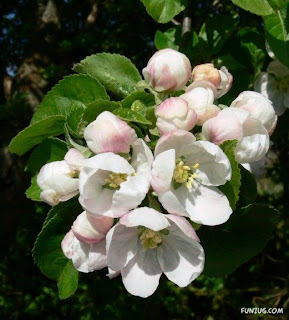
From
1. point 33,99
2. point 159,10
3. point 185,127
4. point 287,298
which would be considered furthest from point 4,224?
point 185,127

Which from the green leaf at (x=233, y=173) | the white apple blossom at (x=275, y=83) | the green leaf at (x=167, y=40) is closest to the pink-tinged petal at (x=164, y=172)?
the green leaf at (x=233, y=173)

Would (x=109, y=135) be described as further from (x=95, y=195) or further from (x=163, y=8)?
(x=163, y=8)

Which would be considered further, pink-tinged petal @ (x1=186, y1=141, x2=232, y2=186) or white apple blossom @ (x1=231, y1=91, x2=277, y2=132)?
white apple blossom @ (x1=231, y1=91, x2=277, y2=132)

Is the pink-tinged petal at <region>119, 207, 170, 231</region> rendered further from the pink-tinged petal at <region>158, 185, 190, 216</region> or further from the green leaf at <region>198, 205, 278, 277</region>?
the green leaf at <region>198, 205, 278, 277</region>

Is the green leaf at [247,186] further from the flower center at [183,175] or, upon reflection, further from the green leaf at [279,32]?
the green leaf at [279,32]

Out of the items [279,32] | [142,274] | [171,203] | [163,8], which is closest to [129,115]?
[171,203]

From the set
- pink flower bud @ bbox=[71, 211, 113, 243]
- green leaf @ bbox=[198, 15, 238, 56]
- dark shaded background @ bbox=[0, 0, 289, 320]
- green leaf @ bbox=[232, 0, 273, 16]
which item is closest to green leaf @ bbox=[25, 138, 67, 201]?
pink flower bud @ bbox=[71, 211, 113, 243]
